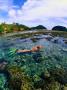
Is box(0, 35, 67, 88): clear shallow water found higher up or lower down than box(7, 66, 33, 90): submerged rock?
higher up

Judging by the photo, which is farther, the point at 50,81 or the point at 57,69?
the point at 57,69

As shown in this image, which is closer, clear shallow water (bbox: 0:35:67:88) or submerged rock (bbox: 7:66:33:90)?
submerged rock (bbox: 7:66:33:90)

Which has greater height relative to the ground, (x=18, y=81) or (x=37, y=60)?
(x=37, y=60)

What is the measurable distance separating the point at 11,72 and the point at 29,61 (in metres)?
2.95

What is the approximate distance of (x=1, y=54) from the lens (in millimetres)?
19297

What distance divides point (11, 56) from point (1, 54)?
153 cm

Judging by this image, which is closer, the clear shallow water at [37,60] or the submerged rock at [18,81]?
the submerged rock at [18,81]


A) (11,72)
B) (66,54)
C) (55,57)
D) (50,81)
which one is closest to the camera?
(50,81)

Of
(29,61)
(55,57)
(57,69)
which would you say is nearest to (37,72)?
(57,69)

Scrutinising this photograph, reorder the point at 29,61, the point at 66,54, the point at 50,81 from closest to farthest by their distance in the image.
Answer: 1. the point at 50,81
2. the point at 29,61
3. the point at 66,54

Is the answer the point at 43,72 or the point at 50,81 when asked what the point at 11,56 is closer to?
the point at 43,72

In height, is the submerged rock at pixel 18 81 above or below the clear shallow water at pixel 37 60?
below

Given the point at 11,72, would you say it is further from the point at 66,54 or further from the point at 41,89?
the point at 66,54

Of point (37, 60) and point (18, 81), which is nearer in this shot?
point (18, 81)
